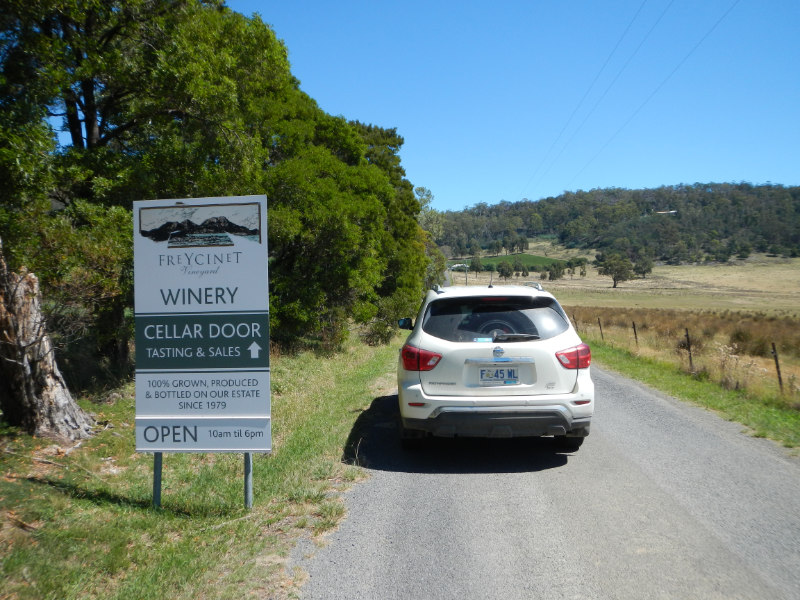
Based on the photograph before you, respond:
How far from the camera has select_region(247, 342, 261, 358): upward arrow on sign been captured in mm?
5086

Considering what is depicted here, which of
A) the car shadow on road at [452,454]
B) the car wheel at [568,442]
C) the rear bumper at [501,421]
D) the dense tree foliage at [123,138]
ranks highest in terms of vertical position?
the dense tree foliage at [123,138]

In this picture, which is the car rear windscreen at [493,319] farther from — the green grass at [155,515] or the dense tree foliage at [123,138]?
the dense tree foliage at [123,138]

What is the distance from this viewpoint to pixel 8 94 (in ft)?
30.3

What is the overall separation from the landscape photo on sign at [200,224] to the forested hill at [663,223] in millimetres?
94522

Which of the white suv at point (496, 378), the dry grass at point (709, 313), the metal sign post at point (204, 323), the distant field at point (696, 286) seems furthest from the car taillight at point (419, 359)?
the distant field at point (696, 286)

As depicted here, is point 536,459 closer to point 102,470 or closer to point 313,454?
point 313,454

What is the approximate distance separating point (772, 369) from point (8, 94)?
2190cm

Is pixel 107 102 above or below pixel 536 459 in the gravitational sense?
above

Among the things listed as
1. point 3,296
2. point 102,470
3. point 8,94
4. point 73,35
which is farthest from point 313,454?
point 73,35

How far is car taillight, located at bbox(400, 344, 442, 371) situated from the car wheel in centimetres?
186

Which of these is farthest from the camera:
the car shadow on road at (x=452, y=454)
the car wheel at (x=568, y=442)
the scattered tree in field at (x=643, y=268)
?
the scattered tree in field at (x=643, y=268)

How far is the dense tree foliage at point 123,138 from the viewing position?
851cm

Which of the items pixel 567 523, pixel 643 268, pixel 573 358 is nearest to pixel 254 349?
pixel 567 523

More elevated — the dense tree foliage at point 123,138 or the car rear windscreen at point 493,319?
the dense tree foliage at point 123,138
